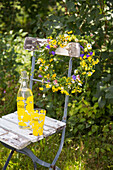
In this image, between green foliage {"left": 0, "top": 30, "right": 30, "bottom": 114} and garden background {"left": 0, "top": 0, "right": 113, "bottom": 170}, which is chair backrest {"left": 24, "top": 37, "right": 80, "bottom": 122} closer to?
garden background {"left": 0, "top": 0, "right": 113, "bottom": 170}

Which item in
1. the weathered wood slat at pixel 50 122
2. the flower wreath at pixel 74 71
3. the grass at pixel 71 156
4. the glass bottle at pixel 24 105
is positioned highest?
the flower wreath at pixel 74 71

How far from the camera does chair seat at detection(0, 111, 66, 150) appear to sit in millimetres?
1426

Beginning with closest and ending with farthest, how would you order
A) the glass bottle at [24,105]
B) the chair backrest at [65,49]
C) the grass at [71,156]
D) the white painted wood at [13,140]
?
the white painted wood at [13,140] < the glass bottle at [24,105] < the chair backrest at [65,49] < the grass at [71,156]

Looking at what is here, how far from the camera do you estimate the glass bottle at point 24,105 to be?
1.60 metres

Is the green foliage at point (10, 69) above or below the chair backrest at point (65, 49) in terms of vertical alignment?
below

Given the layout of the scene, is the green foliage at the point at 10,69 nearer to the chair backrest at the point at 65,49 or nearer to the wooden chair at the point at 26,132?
the chair backrest at the point at 65,49

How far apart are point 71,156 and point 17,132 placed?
2.98 ft

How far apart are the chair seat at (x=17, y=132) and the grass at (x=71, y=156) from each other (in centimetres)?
59

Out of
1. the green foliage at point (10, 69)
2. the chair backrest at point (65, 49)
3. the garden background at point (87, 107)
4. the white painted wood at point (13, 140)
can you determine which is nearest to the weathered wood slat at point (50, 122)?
the chair backrest at point (65, 49)

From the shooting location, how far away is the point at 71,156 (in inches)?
89.4

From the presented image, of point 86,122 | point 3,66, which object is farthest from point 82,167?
point 3,66

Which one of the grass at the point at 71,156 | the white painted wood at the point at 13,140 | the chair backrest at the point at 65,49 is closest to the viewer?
the white painted wood at the point at 13,140

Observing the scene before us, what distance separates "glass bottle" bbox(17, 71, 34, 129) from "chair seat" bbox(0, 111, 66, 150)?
0.06 metres

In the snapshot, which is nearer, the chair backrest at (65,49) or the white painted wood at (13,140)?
the white painted wood at (13,140)
